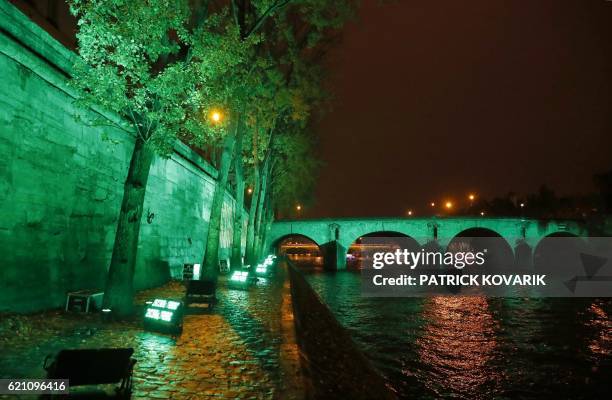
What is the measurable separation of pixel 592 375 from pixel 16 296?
15.6 metres

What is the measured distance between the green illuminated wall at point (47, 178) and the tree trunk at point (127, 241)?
0.89 m

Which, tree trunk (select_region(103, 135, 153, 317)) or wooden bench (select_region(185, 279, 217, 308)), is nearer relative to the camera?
tree trunk (select_region(103, 135, 153, 317))

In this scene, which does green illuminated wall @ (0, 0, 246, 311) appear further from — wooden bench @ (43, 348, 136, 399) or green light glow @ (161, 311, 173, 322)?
wooden bench @ (43, 348, 136, 399)

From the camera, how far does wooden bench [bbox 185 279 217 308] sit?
1148 cm

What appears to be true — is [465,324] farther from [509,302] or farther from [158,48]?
[158,48]

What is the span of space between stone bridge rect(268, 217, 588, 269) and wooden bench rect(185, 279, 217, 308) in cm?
4330

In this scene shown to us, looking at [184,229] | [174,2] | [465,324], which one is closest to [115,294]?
[174,2]

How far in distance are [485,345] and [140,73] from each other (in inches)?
575

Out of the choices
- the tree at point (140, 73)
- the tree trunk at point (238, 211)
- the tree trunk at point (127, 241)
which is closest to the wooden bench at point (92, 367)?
the tree trunk at point (127, 241)

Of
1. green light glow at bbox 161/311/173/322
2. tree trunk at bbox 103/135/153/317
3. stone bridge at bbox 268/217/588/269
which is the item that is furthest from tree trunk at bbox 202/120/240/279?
stone bridge at bbox 268/217/588/269

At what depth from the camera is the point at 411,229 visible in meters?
55.0

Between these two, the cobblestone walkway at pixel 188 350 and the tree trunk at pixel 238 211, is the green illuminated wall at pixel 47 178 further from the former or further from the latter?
the tree trunk at pixel 238 211

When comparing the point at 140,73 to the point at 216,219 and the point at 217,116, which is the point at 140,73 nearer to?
the point at 217,116

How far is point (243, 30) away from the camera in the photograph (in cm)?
1316
